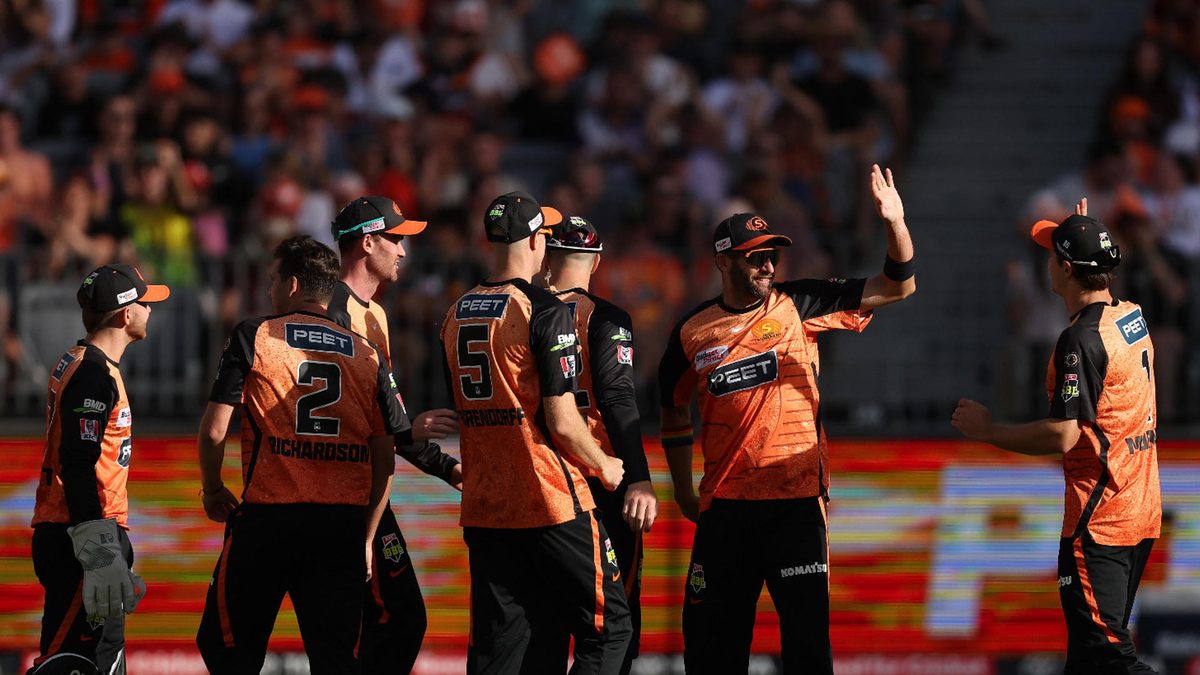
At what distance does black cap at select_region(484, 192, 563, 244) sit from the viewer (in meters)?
8.24

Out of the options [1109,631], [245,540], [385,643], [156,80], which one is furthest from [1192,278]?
[156,80]

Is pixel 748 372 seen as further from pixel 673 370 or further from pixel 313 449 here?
pixel 313 449

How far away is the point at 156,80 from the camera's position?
1681 centimetres

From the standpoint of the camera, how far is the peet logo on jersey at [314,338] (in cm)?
806

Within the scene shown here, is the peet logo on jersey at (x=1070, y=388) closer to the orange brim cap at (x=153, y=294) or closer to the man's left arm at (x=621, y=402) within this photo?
the man's left arm at (x=621, y=402)

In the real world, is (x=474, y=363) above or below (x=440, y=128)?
below

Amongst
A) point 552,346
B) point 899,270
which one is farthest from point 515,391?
point 899,270

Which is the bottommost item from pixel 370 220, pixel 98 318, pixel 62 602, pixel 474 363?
pixel 62 602

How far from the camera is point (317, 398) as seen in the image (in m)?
8.08

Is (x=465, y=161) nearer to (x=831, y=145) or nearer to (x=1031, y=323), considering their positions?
(x=831, y=145)

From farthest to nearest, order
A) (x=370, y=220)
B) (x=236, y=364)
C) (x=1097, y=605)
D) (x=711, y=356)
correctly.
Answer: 1. (x=370, y=220)
2. (x=711, y=356)
3. (x=1097, y=605)
4. (x=236, y=364)

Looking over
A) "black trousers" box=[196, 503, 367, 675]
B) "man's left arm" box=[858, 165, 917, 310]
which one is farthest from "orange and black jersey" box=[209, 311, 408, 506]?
"man's left arm" box=[858, 165, 917, 310]

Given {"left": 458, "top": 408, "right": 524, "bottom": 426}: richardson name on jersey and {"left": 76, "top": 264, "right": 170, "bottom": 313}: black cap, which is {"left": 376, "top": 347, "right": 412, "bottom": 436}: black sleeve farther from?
{"left": 76, "top": 264, "right": 170, "bottom": 313}: black cap

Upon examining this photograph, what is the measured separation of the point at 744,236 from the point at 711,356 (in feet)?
2.11
